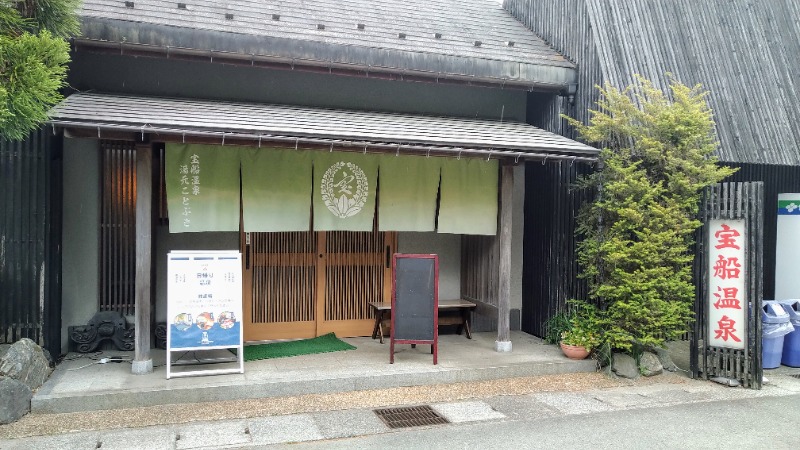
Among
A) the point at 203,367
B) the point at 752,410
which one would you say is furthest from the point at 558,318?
the point at 203,367

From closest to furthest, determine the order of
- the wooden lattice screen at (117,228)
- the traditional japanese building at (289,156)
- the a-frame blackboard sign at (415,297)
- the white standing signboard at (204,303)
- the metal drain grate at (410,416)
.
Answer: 1. the metal drain grate at (410,416)
2. the white standing signboard at (204,303)
3. the traditional japanese building at (289,156)
4. the a-frame blackboard sign at (415,297)
5. the wooden lattice screen at (117,228)

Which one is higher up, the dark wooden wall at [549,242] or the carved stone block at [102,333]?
the dark wooden wall at [549,242]

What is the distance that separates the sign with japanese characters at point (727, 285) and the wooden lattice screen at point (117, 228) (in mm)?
8273

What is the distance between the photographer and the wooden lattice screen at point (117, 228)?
325 inches

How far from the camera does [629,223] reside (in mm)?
7676

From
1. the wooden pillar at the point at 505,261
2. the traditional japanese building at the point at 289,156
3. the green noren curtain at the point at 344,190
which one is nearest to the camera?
the traditional japanese building at the point at 289,156

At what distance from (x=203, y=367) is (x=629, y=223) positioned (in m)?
5.99

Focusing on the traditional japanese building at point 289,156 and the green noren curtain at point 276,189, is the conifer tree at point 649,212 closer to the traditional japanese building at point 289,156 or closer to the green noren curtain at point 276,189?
the traditional japanese building at point 289,156

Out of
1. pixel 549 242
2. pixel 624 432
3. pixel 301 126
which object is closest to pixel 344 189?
pixel 301 126

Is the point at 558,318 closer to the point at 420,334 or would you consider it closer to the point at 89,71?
the point at 420,334

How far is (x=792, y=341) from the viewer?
838 cm

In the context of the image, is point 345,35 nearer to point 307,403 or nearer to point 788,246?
point 307,403

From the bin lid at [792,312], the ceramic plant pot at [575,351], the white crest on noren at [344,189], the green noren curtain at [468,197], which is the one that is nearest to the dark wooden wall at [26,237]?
the white crest on noren at [344,189]

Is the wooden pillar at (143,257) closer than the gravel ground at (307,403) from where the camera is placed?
No
